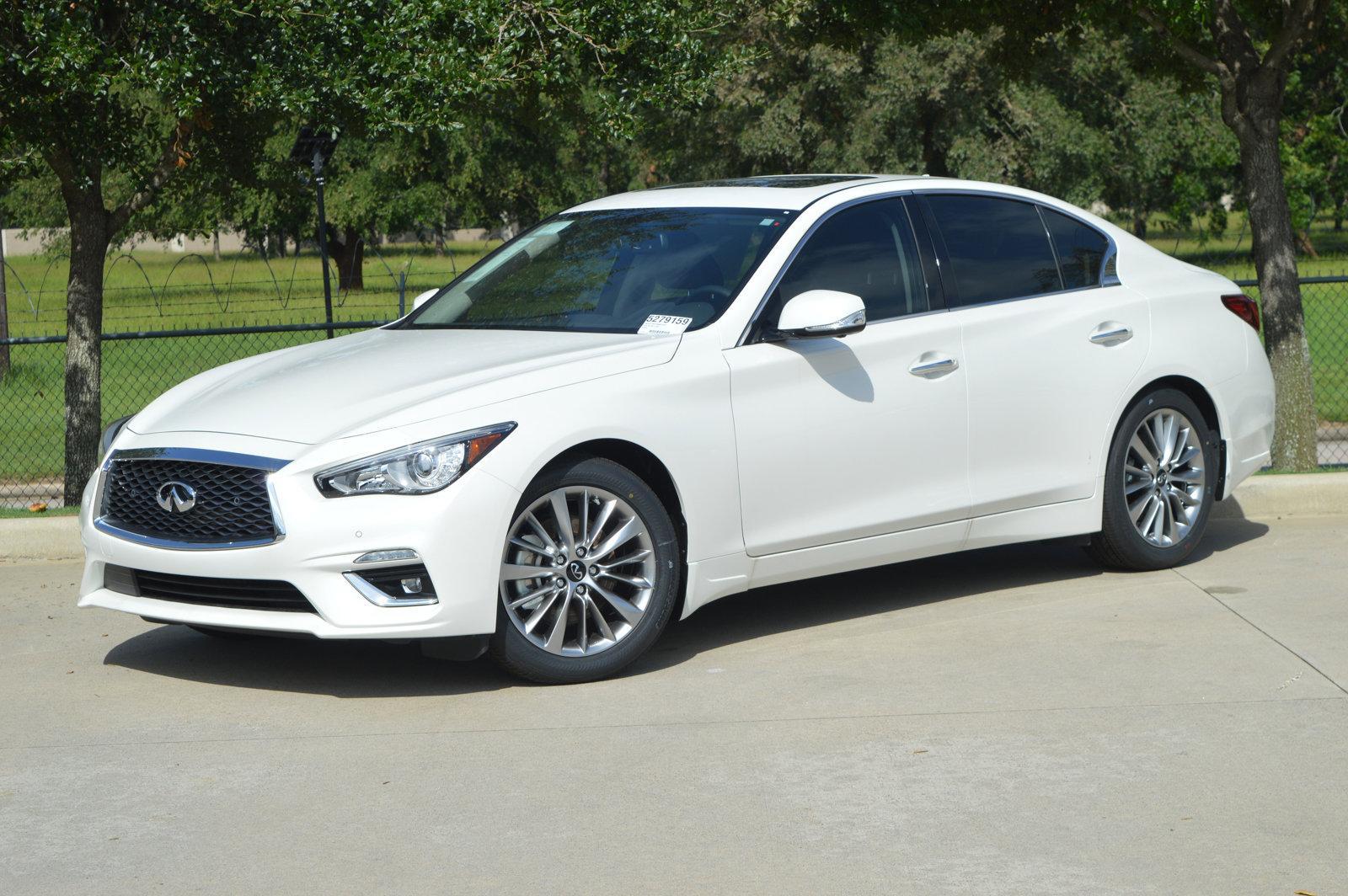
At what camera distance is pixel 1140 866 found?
4.12 metres

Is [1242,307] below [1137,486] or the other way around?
the other way around

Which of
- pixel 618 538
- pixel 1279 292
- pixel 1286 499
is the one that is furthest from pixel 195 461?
pixel 1279 292

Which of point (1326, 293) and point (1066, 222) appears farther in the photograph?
point (1326, 293)

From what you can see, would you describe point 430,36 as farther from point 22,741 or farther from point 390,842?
point 390,842

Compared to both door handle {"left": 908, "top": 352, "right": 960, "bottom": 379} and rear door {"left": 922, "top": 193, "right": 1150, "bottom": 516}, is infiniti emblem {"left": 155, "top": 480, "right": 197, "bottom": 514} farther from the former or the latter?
rear door {"left": 922, "top": 193, "right": 1150, "bottom": 516}

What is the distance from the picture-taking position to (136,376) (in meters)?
21.6

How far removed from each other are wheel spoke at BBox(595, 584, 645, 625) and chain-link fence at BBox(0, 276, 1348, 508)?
448 cm

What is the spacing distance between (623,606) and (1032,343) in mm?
2243

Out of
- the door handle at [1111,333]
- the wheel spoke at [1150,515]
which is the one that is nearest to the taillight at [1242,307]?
the door handle at [1111,333]

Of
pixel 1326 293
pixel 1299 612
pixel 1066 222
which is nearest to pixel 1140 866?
pixel 1299 612

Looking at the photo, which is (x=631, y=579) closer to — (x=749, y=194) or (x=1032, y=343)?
(x=749, y=194)

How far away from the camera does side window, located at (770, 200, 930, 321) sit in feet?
21.8

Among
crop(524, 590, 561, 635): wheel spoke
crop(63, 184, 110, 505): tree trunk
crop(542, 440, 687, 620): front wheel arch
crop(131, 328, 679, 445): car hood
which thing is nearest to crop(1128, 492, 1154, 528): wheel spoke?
crop(542, 440, 687, 620): front wheel arch

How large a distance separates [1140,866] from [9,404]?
1776 cm
